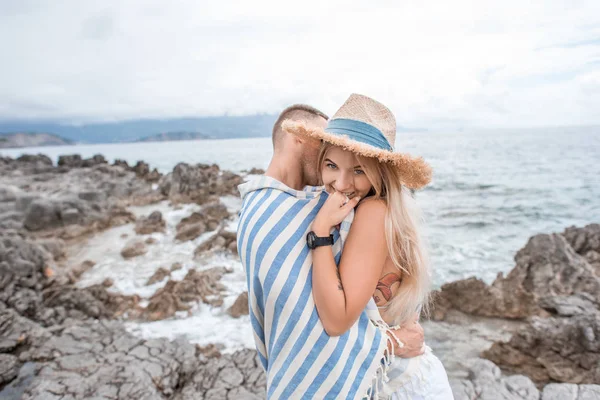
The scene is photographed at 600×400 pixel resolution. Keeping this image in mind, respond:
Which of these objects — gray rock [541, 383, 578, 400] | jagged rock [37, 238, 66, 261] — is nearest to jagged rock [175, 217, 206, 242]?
jagged rock [37, 238, 66, 261]

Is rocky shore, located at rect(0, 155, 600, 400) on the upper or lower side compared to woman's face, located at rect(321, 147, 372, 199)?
lower

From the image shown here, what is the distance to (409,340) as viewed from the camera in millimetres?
1818

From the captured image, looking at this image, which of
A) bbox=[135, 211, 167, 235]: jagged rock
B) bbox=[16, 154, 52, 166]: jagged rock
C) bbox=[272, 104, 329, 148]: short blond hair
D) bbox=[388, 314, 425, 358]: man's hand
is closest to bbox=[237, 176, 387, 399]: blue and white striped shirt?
bbox=[388, 314, 425, 358]: man's hand

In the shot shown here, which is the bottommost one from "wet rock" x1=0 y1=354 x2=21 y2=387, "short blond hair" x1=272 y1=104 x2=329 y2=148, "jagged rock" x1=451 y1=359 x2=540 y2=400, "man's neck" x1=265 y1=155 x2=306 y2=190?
"wet rock" x1=0 y1=354 x2=21 y2=387

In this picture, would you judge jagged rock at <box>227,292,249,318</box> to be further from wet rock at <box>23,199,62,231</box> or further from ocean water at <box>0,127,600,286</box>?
wet rock at <box>23,199,62,231</box>

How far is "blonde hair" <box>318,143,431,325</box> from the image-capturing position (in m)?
1.69

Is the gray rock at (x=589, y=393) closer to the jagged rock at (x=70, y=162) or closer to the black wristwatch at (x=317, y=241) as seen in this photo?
the black wristwatch at (x=317, y=241)

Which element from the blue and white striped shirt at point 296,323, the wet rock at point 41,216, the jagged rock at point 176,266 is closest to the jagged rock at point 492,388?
the blue and white striped shirt at point 296,323

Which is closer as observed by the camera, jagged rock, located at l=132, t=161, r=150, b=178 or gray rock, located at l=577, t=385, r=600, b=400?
gray rock, located at l=577, t=385, r=600, b=400

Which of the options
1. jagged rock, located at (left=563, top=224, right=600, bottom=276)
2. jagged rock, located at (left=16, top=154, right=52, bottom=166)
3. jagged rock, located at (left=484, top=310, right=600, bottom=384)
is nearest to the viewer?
jagged rock, located at (left=484, top=310, right=600, bottom=384)

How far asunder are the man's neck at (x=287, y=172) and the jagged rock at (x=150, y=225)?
39.4ft

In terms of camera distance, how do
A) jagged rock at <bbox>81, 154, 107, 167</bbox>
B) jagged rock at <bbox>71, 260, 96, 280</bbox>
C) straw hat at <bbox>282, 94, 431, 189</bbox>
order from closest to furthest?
straw hat at <bbox>282, 94, 431, 189</bbox>, jagged rock at <bbox>71, 260, 96, 280</bbox>, jagged rock at <bbox>81, 154, 107, 167</bbox>

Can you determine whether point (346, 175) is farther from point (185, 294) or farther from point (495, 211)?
point (495, 211)

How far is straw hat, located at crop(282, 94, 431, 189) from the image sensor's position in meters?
1.62
